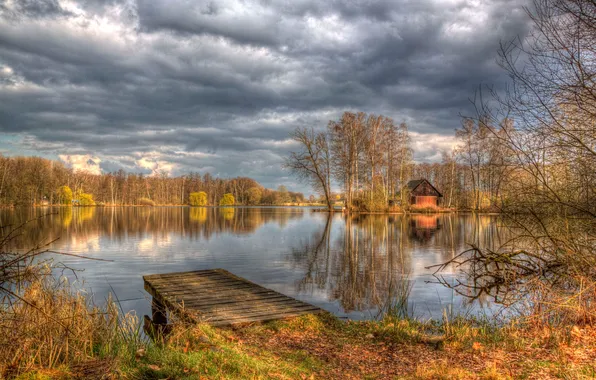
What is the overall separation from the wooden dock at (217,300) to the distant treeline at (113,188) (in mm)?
57248

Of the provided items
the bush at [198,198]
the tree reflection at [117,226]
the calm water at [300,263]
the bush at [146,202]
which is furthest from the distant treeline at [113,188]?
the calm water at [300,263]

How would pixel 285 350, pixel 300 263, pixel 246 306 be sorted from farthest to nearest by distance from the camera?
pixel 300 263 < pixel 246 306 < pixel 285 350

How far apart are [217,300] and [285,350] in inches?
127

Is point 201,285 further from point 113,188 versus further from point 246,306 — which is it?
point 113,188

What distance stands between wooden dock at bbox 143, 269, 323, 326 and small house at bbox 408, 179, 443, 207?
50.8 meters

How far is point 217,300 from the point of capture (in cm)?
873

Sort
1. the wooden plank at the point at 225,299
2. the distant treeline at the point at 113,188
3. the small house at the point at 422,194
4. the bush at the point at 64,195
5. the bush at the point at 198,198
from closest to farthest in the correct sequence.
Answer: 1. the wooden plank at the point at 225,299
2. the small house at the point at 422,194
3. the distant treeline at the point at 113,188
4. the bush at the point at 64,195
5. the bush at the point at 198,198

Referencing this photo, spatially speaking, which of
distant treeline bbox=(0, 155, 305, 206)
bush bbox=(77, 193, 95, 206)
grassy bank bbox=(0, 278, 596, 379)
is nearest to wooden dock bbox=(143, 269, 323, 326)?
grassy bank bbox=(0, 278, 596, 379)

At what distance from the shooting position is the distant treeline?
6969 cm

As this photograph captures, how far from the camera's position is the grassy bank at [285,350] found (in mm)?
4453

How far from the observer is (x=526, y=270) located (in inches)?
334

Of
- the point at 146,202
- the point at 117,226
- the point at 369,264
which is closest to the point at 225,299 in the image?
the point at 369,264

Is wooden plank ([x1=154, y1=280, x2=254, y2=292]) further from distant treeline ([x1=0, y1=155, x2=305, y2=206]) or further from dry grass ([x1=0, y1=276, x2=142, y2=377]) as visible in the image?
distant treeline ([x1=0, y1=155, x2=305, y2=206])

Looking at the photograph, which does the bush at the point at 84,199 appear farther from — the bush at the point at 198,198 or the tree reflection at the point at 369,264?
the tree reflection at the point at 369,264
